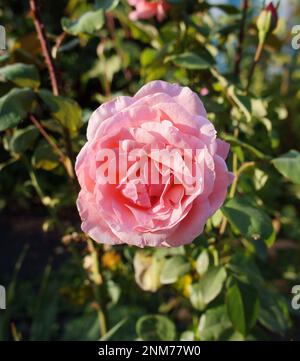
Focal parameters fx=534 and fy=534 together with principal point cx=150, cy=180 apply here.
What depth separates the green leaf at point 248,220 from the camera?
35.3 inches

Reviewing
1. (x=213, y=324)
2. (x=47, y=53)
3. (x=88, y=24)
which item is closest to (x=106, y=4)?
(x=88, y=24)

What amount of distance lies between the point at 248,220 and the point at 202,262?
0.29 meters

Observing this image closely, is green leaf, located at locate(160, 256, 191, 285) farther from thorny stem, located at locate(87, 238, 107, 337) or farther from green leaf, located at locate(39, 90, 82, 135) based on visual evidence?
green leaf, located at locate(39, 90, 82, 135)

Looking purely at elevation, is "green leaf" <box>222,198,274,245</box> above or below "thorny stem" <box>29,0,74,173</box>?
below

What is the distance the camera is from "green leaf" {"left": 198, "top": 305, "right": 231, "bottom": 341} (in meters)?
1.18

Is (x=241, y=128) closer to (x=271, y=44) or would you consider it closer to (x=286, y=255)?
(x=271, y=44)

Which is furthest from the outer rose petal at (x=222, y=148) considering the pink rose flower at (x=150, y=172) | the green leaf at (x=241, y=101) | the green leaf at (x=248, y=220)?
the green leaf at (x=241, y=101)

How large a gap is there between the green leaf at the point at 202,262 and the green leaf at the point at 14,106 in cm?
49

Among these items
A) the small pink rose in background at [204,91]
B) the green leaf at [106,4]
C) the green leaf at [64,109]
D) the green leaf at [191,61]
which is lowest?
the small pink rose in background at [204,91]

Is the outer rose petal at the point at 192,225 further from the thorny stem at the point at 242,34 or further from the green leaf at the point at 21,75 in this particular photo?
the thorny stem at the point at 242,34

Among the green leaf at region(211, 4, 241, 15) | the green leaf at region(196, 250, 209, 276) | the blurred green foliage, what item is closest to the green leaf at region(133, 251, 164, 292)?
the blurred green foliage

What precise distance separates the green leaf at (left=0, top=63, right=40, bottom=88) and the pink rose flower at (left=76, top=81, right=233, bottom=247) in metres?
0.33

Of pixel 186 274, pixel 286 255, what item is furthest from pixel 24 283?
pixel 186 274

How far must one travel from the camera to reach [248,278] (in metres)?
1.18
